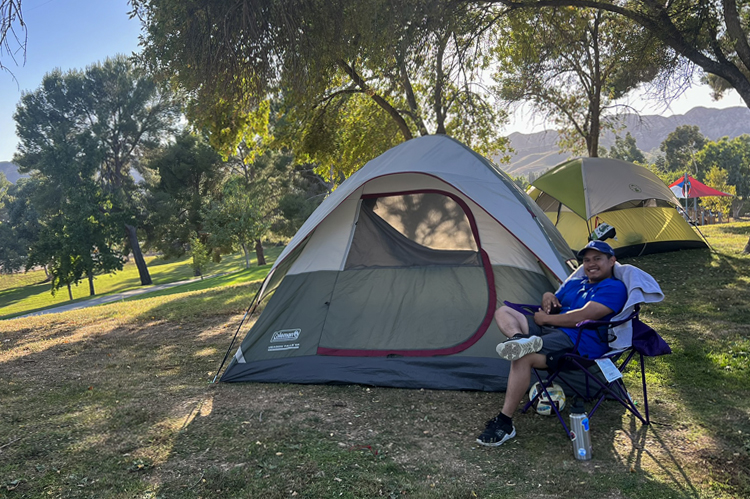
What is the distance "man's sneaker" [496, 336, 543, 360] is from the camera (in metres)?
3.26

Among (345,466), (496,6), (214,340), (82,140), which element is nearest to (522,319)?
(345,466)

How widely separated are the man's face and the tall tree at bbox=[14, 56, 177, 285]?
104 feet

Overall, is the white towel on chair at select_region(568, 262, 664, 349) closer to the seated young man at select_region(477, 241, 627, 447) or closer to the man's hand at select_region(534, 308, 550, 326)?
the seated young man at select_region(477, 241, 627, 447)

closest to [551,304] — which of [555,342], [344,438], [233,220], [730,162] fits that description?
[555,342]

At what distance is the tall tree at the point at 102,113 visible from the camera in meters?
31.4

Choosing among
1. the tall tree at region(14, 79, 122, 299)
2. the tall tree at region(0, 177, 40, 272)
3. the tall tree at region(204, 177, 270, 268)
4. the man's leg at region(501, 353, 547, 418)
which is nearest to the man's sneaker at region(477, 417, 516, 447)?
the man's leg at region(501, 353, 547, 418)

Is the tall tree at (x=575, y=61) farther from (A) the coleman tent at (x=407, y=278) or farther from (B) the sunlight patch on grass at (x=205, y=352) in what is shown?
(B) the sunlight patch on grass at (x=205, y=352)

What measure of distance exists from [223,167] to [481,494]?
2831 cm

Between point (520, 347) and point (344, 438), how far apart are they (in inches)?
51.8

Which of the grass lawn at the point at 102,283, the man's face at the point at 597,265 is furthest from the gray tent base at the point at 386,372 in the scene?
the grass lawn at the point at 102,283

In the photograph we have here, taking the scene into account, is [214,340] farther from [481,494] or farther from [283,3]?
[481,494]

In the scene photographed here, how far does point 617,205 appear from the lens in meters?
9.73

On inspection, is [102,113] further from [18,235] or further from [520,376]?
[520,376]

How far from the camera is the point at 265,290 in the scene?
16.5 feet
